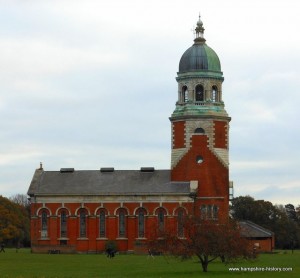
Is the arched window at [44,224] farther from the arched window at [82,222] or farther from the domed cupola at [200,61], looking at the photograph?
the domed cupola at [200,61]

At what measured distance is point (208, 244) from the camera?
225 feet

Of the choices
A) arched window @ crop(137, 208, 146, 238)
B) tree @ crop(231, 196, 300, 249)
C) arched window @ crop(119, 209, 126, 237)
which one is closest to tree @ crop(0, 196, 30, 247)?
arched window @ crop(119, 209, 126, 237)

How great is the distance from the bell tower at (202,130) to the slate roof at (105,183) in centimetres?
180

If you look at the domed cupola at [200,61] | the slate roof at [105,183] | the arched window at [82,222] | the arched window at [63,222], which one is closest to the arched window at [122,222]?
the slate roof at [105,183]

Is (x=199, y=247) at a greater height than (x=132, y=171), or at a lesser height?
lesser

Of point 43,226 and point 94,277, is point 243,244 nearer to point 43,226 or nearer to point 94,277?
point 94,277

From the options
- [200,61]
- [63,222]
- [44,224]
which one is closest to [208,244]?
[200,61]

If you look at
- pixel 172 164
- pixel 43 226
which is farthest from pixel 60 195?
pixel 172 164

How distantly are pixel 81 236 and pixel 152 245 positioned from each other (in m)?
34.6

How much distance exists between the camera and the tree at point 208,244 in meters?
68.6

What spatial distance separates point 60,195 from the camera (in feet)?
374

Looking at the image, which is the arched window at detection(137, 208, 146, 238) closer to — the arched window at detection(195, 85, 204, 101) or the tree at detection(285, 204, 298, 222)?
the arched window at detection(195, 85, 204, 101)

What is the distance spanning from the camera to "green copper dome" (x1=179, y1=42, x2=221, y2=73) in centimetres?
11388

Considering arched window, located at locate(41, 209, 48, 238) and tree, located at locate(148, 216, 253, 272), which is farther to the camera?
arched window, located at locate(41, 209, 48, 238)
